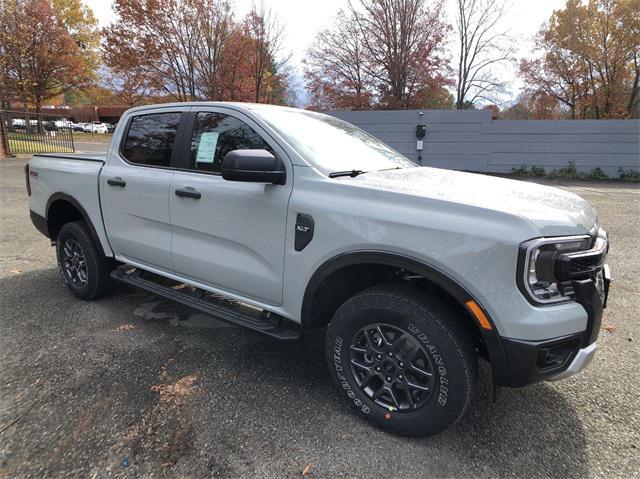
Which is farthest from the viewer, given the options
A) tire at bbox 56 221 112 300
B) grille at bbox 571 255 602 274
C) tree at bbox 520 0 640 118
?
tree at bbox 520 0 640 118

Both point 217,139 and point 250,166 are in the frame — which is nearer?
point 250,166

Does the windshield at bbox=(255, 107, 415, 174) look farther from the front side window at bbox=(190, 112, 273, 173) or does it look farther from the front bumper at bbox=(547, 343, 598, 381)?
the front bumper at bbox=(547, 343, 598, 381)

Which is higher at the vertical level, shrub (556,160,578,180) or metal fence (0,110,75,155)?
metal fence (0,110,75,155)

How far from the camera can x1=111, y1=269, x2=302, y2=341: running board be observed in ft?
8.84

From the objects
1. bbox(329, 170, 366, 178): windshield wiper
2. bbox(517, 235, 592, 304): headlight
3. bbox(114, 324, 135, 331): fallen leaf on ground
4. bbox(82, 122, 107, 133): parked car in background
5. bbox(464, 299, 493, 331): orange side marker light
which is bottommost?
bbox(114, 324, 135, 331): fallen leaf on ground

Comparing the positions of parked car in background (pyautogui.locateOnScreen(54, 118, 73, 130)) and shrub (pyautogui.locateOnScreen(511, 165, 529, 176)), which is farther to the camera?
parked car in background (pyautogui.locateOnScreen(54, 118, 73, 130))

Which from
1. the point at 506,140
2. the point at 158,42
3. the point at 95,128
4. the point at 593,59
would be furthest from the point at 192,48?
the point at 95,128

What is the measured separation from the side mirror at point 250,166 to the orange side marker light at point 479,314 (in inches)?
51.7

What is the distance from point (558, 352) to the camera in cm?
201

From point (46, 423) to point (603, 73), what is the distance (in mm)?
30665

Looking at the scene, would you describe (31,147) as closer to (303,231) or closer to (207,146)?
(207,146)

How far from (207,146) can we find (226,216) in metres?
0.64

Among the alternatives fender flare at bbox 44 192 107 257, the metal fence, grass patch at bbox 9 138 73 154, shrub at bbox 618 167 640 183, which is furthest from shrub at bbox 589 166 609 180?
grass patch at bbox 9 138 73 154

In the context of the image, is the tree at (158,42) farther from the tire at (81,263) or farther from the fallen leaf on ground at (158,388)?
the fallen leaf on ground at (158,388)
